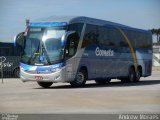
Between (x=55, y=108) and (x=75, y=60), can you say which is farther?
(x=75, y=60)

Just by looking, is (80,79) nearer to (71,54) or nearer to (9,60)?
(71,54)

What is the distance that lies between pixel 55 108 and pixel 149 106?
2530mm

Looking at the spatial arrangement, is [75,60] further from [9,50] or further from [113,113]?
[9,50]

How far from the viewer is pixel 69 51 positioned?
20875 mm

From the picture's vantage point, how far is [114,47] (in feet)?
82.3

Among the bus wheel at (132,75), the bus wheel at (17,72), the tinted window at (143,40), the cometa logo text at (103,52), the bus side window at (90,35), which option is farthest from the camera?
the bus wheel at (17,72)

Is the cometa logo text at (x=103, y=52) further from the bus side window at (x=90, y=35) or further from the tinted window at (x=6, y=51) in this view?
the tinted window at (x=6, y=51)

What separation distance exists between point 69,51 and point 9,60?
15363 millimetres

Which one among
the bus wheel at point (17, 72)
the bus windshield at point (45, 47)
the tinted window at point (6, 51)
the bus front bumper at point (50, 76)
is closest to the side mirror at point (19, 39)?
the bus windshield at point (45, 47)

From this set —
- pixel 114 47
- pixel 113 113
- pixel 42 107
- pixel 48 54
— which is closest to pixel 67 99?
pixel 42 107

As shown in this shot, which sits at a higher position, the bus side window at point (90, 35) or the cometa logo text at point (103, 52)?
the bus side window at point (90, 35)

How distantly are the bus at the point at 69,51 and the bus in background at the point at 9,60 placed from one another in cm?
1211

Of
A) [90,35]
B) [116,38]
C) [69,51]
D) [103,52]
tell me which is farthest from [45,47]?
[116,38]

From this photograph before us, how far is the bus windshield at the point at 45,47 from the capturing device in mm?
20562
